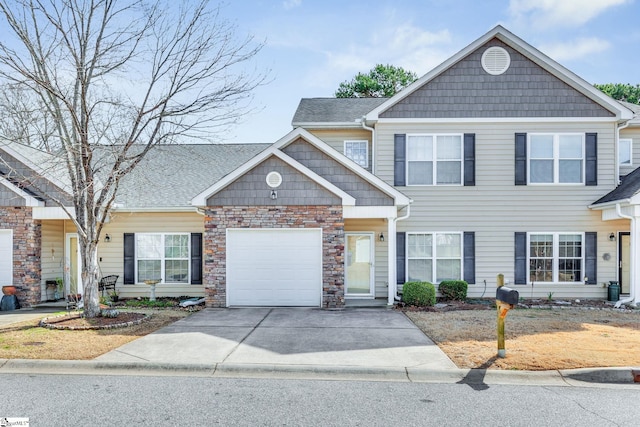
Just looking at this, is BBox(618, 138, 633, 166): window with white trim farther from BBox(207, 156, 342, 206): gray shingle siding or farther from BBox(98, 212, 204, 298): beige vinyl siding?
BBox(98, 212, 204, 298): beige vinyl siding

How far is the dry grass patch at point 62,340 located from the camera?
7661 mm

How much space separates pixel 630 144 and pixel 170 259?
51.2 ft

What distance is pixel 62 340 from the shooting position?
8.70m

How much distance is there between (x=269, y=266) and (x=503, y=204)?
7554 millimetres

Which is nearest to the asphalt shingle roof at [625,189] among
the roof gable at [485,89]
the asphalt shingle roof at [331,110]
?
the roof gable at [485,89]

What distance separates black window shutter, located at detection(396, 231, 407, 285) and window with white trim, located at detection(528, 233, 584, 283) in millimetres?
3994

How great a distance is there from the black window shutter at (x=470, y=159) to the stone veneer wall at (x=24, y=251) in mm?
13092

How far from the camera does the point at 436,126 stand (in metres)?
14.3

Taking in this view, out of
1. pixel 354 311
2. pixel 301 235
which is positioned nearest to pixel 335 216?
pixel 301 235

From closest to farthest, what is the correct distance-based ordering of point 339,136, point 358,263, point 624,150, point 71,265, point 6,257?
point 6,257, point 358,263, point 71,265, point 624,150, point 339,136

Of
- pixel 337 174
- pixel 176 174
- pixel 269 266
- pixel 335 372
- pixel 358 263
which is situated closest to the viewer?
pixel 335 372

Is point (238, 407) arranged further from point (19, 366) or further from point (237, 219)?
point (237, 219)

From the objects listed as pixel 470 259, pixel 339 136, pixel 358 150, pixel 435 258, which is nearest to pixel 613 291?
pixel 470 259

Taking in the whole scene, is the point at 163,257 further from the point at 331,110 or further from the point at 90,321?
→ the point at 331,110
